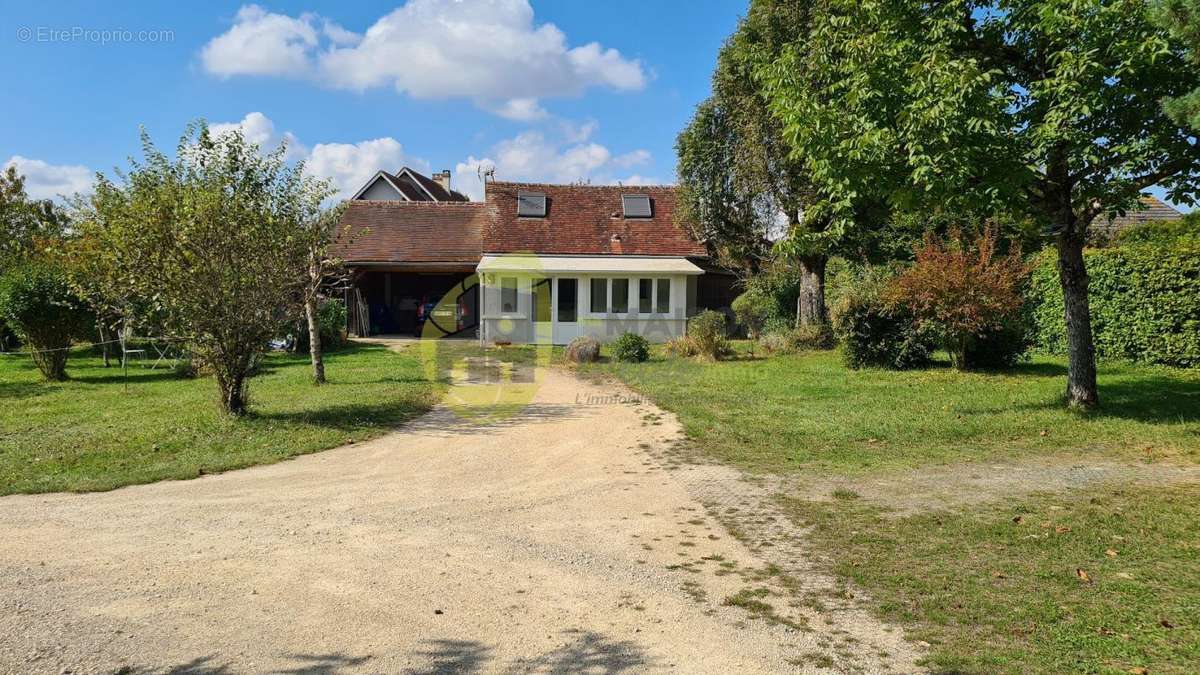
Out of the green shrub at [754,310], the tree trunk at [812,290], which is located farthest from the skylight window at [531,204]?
the tree trunk at [812,290]

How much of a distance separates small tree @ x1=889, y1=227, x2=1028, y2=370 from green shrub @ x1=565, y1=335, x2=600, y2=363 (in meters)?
7.39

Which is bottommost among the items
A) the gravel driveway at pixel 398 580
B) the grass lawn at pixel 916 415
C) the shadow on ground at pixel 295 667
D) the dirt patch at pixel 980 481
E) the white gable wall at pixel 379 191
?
the shadow on ground at pixel 295 667

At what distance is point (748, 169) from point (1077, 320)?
12.1 meters

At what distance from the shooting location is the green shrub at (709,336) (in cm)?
1789

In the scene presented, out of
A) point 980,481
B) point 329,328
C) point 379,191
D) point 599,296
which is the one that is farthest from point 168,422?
point 379,191

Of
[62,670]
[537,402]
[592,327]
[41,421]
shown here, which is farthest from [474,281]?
[62,670]

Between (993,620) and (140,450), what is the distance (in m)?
8.54

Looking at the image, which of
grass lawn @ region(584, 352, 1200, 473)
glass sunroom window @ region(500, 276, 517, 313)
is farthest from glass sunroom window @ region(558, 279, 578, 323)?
grass lawn @ region(584, 352, 1200, 473)

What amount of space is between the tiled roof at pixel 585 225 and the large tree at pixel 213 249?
14460 millimetres

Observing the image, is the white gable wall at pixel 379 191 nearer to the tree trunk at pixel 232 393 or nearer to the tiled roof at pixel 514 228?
the tiled roof at pixel 514 228

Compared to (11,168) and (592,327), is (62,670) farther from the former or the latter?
(11,168)

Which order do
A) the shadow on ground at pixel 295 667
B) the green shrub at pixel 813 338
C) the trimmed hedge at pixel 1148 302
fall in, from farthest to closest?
the green shrub at pixel 813 338
the trimmed hedge at pixel 1148 302
the shadow on ground at pixel 295 667

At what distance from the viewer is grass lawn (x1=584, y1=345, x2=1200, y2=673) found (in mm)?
3840

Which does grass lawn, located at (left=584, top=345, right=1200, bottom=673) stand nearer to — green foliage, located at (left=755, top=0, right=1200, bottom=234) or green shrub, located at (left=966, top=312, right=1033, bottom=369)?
green shrub, located at (left=966, top=312, right=1033, bottom=369)
